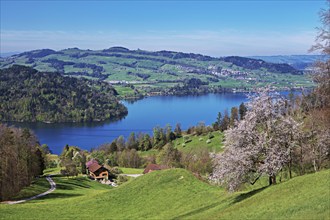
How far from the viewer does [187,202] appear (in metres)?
28.5

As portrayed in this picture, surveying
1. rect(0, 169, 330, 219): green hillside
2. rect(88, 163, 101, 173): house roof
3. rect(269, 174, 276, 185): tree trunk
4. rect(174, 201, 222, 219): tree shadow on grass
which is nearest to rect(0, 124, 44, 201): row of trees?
rect(0, 169, 330, 219): green hillside

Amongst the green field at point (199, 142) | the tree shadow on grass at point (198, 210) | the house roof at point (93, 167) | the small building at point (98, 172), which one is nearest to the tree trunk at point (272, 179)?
the tree shadow on grass at point (198, 210)

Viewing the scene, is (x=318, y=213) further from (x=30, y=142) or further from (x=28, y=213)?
(x=30, y=142)

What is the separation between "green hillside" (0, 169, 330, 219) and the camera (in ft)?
58.2

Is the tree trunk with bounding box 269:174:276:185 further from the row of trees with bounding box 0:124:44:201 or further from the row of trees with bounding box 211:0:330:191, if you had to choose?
the row of trees with bounding box 0:124:44:201

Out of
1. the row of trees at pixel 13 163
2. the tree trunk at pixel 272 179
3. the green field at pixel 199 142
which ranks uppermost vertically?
the tree trunk at pixel 272 179

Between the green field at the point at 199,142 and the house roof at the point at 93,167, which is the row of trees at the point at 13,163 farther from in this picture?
the green field at the point at 199,142

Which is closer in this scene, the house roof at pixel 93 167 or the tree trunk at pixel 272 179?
the tree trunk at pixel 272 179

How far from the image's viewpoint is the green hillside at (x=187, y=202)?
17.8m

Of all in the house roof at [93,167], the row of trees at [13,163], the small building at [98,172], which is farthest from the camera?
the house roof at [93,167]

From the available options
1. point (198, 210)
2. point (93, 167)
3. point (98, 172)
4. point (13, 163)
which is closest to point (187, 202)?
point (198, 210)

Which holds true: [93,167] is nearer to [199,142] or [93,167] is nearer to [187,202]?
[199,142]

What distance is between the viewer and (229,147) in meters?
25.0

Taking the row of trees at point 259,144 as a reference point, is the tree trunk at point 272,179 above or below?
below
